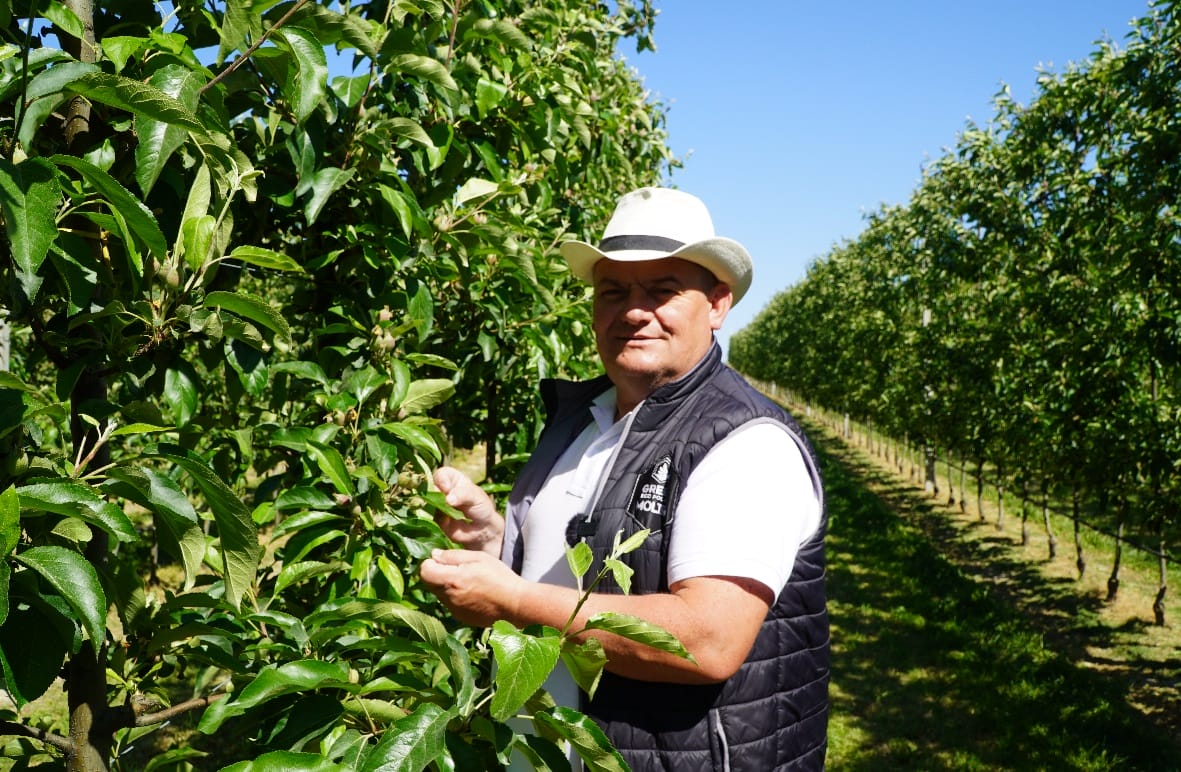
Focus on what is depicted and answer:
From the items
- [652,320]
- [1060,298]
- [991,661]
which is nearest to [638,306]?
[652,320]

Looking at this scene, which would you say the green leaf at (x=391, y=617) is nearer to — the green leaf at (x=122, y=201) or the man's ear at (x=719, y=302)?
the green leaf at (x=122, y=201)

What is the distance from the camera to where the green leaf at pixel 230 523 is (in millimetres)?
1013

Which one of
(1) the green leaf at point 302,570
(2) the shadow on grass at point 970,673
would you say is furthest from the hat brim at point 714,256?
(2) the shadow on grass at point 970,673

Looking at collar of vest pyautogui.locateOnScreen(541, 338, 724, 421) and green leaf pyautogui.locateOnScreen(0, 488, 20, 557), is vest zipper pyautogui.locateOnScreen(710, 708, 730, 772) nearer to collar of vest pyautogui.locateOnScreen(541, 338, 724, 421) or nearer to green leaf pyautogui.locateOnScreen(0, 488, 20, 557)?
collar of vest pyautogui.locateOnScreen(541, 338, 724, 421)

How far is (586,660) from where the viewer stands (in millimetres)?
1160

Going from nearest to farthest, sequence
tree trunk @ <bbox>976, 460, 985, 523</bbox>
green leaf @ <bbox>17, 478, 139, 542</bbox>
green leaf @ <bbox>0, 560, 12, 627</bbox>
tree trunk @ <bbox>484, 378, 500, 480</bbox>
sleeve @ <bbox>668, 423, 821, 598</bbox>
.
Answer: green leaf @ <bbox>0, 560, 12, 627</bbox>
green leaf @ <bbox>17, 478, 139, 542</bbox>
sleeve @ <bbox>668, 423, 821, 598</bbox>
tree trunk @ <bbox>484, 378, 500, 480</bbox>
tree trunk @ <bbox>976, 460, 985, 523</bbox>

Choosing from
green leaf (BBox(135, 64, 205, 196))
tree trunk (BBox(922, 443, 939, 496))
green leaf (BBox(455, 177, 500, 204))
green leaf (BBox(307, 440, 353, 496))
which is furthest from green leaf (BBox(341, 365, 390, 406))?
tree trunk (BBox(922, 443, 939, 496))

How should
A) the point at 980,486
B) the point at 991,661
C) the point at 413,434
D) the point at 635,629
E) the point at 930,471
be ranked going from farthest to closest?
the point at 930,471 < the point at 980,486 < the point at 991,661 < the point at 413,434 < the point at 635,629

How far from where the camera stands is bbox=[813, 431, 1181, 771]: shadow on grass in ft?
18.1

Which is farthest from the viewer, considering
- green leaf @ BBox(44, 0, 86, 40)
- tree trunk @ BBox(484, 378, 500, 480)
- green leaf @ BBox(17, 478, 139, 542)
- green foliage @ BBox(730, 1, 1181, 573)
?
green foliage @ BBox(730, 1, 1181, 573)

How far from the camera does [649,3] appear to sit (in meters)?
5.19

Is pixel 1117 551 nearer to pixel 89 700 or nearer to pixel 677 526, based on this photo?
pixel 677 526

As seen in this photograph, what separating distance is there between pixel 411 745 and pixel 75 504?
0.46 m

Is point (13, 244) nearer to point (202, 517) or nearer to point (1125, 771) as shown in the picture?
point (202, 517)
